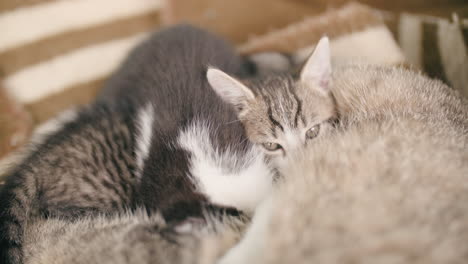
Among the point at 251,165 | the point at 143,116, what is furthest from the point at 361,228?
the point at 143,116

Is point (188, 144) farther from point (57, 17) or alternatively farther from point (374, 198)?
point (57, 17)

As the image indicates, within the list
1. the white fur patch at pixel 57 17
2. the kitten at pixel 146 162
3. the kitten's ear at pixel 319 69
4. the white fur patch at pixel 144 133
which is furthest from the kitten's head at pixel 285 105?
the white fur patch at pixel 57 17

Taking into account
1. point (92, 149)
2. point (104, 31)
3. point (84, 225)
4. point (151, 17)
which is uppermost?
point (151, 17)

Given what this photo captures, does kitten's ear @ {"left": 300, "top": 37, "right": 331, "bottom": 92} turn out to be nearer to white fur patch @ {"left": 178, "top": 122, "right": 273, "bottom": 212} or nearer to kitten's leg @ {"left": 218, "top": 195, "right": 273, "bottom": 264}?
white fur patch @ {"left": 178, "top": 122, "right": 273, "bottom": 212}

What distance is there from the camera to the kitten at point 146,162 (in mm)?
931

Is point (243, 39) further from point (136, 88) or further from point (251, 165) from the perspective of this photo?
point (251, 165)

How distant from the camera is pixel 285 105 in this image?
126 cm

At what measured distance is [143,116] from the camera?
1.17 metres

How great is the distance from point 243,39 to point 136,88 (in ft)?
2.74

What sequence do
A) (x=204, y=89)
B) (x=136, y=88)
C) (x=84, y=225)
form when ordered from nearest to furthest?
(x=84, y=225) → (x=204, y=89) → (x=136, y=88)

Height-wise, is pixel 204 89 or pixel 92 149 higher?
pixel 204 89

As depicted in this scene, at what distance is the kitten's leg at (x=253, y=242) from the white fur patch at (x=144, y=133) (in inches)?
16.8

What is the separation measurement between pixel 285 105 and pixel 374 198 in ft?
2.09

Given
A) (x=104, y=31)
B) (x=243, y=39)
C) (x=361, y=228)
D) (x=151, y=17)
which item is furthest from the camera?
(x=243, y=39)
